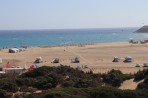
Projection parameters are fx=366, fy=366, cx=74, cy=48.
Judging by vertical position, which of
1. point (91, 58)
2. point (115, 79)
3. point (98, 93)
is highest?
point (98, 93)

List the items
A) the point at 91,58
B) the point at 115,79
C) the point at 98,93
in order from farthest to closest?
the point at 91,58 → the point at 115,79 → the point at 98,93

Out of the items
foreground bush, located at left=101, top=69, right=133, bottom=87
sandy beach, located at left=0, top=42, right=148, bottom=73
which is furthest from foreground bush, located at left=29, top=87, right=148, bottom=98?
sandy beach, located at left=0, top=42, right=148, bottom=73

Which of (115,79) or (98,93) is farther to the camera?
(115,79)

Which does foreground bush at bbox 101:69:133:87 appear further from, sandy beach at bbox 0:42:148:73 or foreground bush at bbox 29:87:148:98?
sandy beach at bbox 0:42:148:73

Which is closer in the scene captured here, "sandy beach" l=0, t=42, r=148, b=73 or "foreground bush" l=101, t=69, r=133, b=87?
"foreground bush" l=101, t=69, r=133, b=87

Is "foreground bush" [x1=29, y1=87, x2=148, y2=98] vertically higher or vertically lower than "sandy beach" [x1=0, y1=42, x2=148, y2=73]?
higher

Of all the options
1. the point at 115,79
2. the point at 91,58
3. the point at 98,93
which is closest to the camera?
the point at 98,93

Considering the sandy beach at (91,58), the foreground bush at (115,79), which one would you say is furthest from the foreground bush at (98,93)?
the sandy beach at (91,58)

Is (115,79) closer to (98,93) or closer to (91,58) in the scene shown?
(98,93)

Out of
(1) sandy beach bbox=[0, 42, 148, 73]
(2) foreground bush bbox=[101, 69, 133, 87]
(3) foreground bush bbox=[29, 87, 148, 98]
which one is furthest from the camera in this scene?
(1) sandy beach bbox=[0, 42, 148, 73]

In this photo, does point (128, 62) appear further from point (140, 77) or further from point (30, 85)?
point (30, 85)

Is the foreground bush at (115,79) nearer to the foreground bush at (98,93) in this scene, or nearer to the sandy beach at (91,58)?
the foreground bush at (98,93)

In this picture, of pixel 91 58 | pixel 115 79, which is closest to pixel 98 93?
pixel 115 79

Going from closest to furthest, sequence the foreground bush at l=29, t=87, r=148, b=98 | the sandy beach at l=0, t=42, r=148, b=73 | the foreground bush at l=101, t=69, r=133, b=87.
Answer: the foreground bush at l=29, t=87, r=148, b=98 < the foreground bush at l=101, t=69, r=133, b=87 < the sandy beach at l=0, t=42, r=148, b=73
